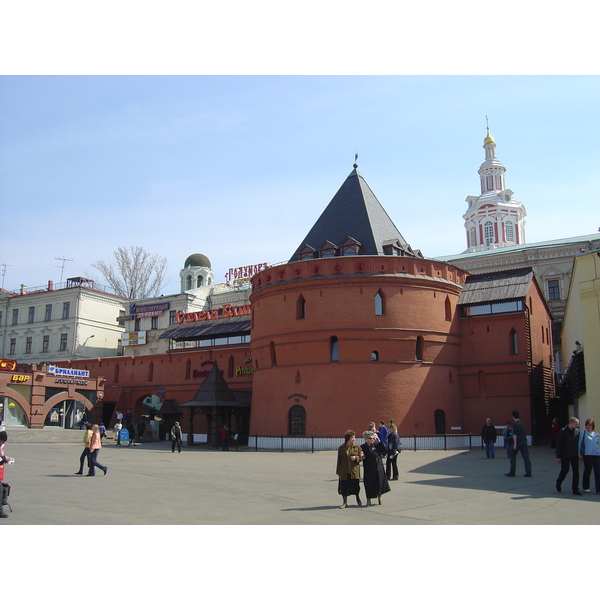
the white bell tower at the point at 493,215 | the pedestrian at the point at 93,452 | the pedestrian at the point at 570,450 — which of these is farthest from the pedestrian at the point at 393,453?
the white bell tower at the point at 493,215

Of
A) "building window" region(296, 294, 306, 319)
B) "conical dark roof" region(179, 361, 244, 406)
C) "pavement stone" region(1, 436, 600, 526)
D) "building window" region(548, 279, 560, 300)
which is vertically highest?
"building window" region(548, 279, 560, 300)

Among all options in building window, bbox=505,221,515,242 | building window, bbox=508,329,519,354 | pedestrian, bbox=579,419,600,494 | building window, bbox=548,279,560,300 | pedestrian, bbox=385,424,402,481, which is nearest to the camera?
pedestrian, bbox=579,419,600,494

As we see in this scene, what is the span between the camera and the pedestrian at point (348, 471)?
12.2 metres

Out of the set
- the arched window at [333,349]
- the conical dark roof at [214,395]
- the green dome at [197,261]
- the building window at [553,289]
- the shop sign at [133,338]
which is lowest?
the conical dark roof at [214,395]

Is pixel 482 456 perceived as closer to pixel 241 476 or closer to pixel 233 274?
pixel 241 476

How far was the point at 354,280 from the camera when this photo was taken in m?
31.5

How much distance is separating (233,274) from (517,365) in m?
36.8

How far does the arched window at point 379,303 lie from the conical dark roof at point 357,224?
250 centimetres

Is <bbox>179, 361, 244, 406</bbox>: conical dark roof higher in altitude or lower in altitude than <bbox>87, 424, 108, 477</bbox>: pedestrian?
higher

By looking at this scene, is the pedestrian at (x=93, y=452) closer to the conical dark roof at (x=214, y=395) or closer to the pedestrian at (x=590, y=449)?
the pedestrian at (x=590, y=449)

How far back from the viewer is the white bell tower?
238 feet

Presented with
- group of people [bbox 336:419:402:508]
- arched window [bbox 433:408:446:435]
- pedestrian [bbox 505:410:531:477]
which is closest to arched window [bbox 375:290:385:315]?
arched window [bbox 433:408:446:435]

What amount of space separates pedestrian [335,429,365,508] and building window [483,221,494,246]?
65.2 meters

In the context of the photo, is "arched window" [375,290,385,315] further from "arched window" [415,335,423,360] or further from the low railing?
the low railing
